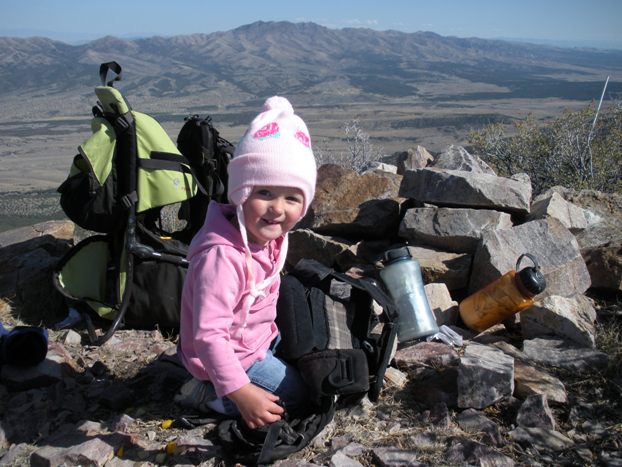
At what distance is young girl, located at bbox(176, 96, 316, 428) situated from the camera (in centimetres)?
219

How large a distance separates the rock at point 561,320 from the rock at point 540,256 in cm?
34

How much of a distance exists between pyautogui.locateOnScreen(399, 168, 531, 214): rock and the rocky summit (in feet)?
0.04

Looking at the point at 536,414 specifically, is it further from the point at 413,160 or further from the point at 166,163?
the point at 413,160

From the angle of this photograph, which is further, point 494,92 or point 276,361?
point 494,92

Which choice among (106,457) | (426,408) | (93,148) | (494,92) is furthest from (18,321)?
(494,92)

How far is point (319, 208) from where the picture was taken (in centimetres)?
494

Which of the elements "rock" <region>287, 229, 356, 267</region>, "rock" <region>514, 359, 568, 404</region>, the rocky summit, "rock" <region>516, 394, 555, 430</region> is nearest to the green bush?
the rocky summit

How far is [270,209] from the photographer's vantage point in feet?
7.53

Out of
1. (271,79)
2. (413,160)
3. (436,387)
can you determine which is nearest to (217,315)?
(436,387)

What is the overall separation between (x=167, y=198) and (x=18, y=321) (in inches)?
58.4

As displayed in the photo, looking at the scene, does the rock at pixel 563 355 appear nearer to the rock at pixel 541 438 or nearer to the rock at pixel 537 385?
the rock at pixel 537 385

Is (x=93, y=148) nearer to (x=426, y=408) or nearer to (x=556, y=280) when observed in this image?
(x=426, y=408)

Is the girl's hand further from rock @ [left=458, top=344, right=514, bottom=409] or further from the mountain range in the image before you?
the mountain range

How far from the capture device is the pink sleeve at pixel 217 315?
2.17 metres
